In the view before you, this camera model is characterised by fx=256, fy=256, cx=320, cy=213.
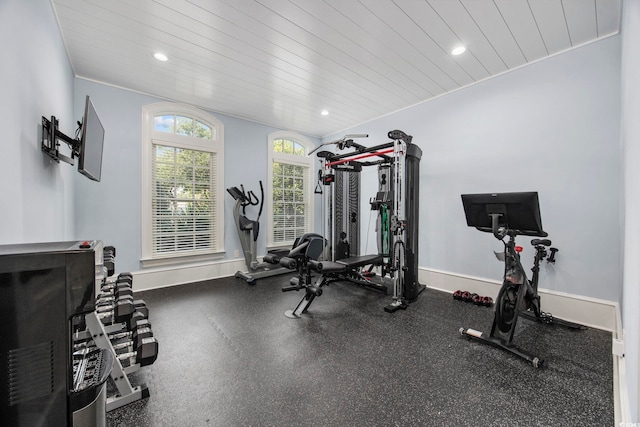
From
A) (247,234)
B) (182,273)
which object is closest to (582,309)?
(247,234)

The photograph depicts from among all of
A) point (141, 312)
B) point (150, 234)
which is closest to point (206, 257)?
point (150, 234)

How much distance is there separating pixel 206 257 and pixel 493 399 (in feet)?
14.2

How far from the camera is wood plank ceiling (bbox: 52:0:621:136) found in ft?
7.38

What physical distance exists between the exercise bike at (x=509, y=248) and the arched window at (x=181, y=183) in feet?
13.2

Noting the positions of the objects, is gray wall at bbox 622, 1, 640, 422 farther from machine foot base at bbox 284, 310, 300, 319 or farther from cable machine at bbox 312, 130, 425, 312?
machine foot base at bbox 284, 310, 300, 319

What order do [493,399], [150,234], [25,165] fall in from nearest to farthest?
[25,165] → [493,399] → [150,234]

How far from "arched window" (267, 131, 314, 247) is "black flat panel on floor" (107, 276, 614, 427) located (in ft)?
8.45

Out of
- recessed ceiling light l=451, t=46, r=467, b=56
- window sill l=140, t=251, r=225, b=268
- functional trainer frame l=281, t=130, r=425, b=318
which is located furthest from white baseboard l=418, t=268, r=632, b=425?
window sill l=140, t=251, r=225, b=268

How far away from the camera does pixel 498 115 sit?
339 cm

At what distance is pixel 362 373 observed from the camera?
1.99m

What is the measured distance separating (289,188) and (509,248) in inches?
168

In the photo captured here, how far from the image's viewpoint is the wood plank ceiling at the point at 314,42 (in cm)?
225

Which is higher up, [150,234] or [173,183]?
[173,183]

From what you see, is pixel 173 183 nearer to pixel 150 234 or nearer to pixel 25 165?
pixel 150 234
